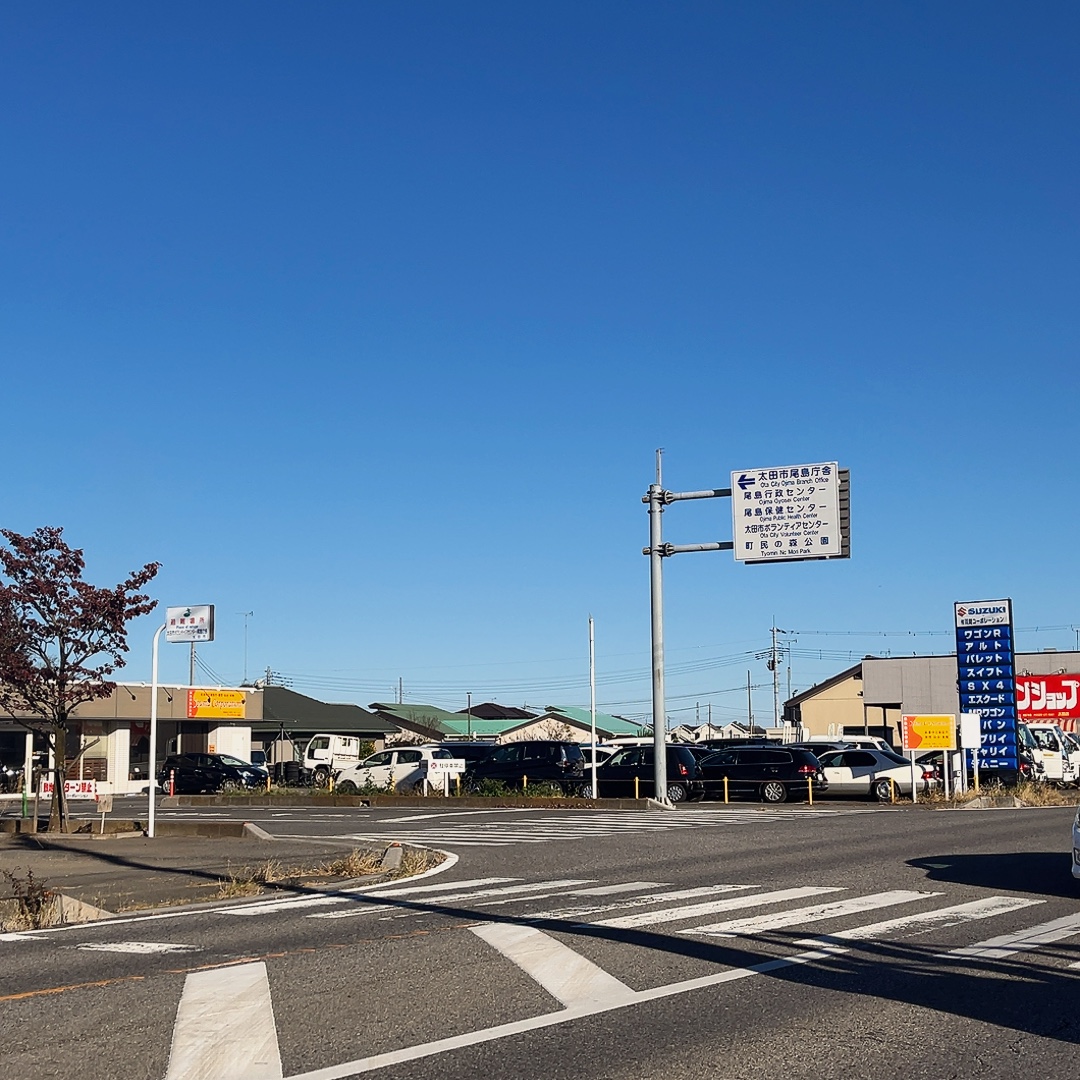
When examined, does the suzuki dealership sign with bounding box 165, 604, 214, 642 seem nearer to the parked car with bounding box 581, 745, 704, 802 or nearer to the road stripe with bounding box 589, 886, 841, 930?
the road stripe with bounding box 589, 886, 841, 930

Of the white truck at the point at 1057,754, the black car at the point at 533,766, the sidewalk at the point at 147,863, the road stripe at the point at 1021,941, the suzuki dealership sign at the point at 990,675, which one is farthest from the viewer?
the white truck at the point at 1057,754

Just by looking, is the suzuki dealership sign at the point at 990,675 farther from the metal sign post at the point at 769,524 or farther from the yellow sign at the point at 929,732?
the metal sign post at the point at 769,524

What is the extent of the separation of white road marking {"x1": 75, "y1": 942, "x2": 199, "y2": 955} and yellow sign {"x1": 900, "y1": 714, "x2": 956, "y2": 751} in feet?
85.9

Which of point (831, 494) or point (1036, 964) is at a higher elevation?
point (831, 494)

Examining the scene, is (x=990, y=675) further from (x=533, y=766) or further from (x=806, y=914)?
(x=806, y=914)

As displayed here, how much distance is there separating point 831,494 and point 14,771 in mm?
34482

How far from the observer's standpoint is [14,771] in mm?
51969

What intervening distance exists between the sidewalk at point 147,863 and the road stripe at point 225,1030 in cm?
524

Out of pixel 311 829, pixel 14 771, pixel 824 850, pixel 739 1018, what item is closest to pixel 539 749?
pixel 311 829

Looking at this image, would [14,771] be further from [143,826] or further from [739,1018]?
[739,1018]

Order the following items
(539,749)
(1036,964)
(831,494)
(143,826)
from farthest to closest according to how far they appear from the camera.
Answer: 1. (539,749)
2. (831,494)
3. (143,826)
4. (1036,964)

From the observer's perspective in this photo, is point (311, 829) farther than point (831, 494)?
No

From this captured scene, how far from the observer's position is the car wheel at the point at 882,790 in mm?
35812

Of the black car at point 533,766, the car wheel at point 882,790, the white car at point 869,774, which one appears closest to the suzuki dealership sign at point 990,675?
the white car at point 869,774
